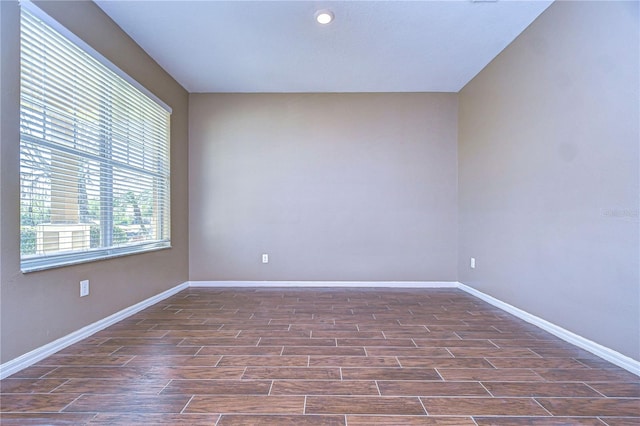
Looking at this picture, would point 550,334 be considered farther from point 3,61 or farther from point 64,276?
point 3,61

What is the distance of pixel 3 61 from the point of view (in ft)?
5.33

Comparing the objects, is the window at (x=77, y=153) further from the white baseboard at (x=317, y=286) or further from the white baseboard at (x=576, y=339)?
the white baseboard at (x=576, y=339)

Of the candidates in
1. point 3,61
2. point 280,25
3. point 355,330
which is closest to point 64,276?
point 3,61

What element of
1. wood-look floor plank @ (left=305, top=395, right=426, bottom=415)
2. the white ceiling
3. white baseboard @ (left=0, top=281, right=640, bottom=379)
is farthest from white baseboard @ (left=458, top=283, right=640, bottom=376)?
the white ceiling

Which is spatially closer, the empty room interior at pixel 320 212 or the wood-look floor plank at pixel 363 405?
the wood-look floor plank at pixel 363 405

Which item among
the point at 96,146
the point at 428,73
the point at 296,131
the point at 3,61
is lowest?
the point at 96,146

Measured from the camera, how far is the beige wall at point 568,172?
177cm

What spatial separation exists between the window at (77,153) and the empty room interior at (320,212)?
2cm

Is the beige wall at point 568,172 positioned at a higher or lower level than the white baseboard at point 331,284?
higher

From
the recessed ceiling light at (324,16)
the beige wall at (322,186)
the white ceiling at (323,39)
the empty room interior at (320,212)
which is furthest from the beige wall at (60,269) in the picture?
the recessed ceiling light at (324,16)

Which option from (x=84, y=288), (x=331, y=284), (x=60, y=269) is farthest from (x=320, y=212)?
(x=60, y=269)

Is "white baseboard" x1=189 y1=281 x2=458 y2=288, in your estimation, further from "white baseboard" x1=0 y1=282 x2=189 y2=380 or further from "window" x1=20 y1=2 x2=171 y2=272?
"window" x1=20 y1=2 x2=171 y2=272

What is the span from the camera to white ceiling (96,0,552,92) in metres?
2.30

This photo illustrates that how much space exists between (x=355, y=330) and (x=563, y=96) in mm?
2373
